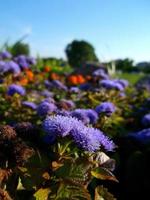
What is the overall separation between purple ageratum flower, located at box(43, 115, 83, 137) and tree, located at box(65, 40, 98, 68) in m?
25.7

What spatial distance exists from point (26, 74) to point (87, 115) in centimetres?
421

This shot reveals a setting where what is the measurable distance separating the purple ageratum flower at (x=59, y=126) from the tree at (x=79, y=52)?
25.7m

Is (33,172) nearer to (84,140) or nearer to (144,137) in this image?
(84,140)

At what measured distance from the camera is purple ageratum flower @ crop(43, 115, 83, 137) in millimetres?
2588

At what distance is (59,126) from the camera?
260 centimetres

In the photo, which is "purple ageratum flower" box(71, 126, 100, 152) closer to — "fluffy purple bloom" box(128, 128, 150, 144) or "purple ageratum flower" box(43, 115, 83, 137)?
"purple ageratum flower" box(43, 115, 83, 137)

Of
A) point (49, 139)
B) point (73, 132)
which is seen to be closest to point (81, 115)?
point (49, 139)

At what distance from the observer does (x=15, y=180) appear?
2664mm

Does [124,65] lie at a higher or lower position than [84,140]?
higher

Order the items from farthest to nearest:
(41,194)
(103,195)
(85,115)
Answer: (85,115) → (103,195) → (41,194)

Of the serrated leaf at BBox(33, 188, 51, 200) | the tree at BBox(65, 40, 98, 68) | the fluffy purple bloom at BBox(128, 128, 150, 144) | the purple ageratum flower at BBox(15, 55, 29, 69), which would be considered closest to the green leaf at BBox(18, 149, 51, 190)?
the serrated leaf at BBox(33, 188, 51, 200)

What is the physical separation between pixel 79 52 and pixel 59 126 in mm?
28059

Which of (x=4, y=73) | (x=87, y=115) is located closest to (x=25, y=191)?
(x=87, y=115)

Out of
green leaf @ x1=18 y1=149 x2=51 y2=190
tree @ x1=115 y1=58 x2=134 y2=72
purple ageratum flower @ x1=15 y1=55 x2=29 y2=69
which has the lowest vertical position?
green leaf @ x1=18 y1=149 x2=51 y2=190
